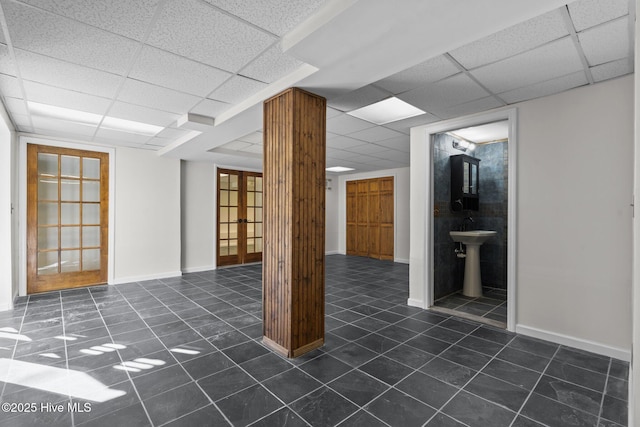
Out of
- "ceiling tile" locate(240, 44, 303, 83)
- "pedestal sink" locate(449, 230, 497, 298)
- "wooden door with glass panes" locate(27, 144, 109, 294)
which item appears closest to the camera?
"ceiling tile" locate(240, 44, 303, 83)

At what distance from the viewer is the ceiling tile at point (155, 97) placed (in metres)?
3.02

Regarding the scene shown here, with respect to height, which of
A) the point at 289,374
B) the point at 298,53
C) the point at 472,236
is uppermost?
the point at 298,53

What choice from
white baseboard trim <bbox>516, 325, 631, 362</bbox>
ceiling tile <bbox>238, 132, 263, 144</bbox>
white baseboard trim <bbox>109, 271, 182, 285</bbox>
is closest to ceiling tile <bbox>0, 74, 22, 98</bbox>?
ceiling tile <bbox>238, 132, 263, 144</bbox>

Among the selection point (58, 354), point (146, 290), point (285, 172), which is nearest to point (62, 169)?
point (146, 290)

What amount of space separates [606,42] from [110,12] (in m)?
3.39

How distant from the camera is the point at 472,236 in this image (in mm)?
4527

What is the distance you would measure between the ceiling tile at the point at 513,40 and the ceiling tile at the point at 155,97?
270 centimetres

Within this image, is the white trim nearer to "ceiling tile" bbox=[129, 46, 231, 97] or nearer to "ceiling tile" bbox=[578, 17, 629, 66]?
"ceiling tile" bbox=[578, 17, 629, 66]

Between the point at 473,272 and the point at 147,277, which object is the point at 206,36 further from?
the point at 147,277

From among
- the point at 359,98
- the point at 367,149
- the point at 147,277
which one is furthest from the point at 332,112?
the point at 147,277

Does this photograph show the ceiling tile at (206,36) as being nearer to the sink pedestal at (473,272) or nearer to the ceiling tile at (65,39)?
the ceiling tile at (65,39)

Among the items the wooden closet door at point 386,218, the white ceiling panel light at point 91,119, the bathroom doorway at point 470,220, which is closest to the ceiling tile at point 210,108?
the white ceiling panel light at point 91,119

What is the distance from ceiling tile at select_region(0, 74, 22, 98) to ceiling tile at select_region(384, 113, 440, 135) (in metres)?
4.07

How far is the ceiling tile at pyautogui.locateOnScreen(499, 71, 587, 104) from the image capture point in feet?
8.97
